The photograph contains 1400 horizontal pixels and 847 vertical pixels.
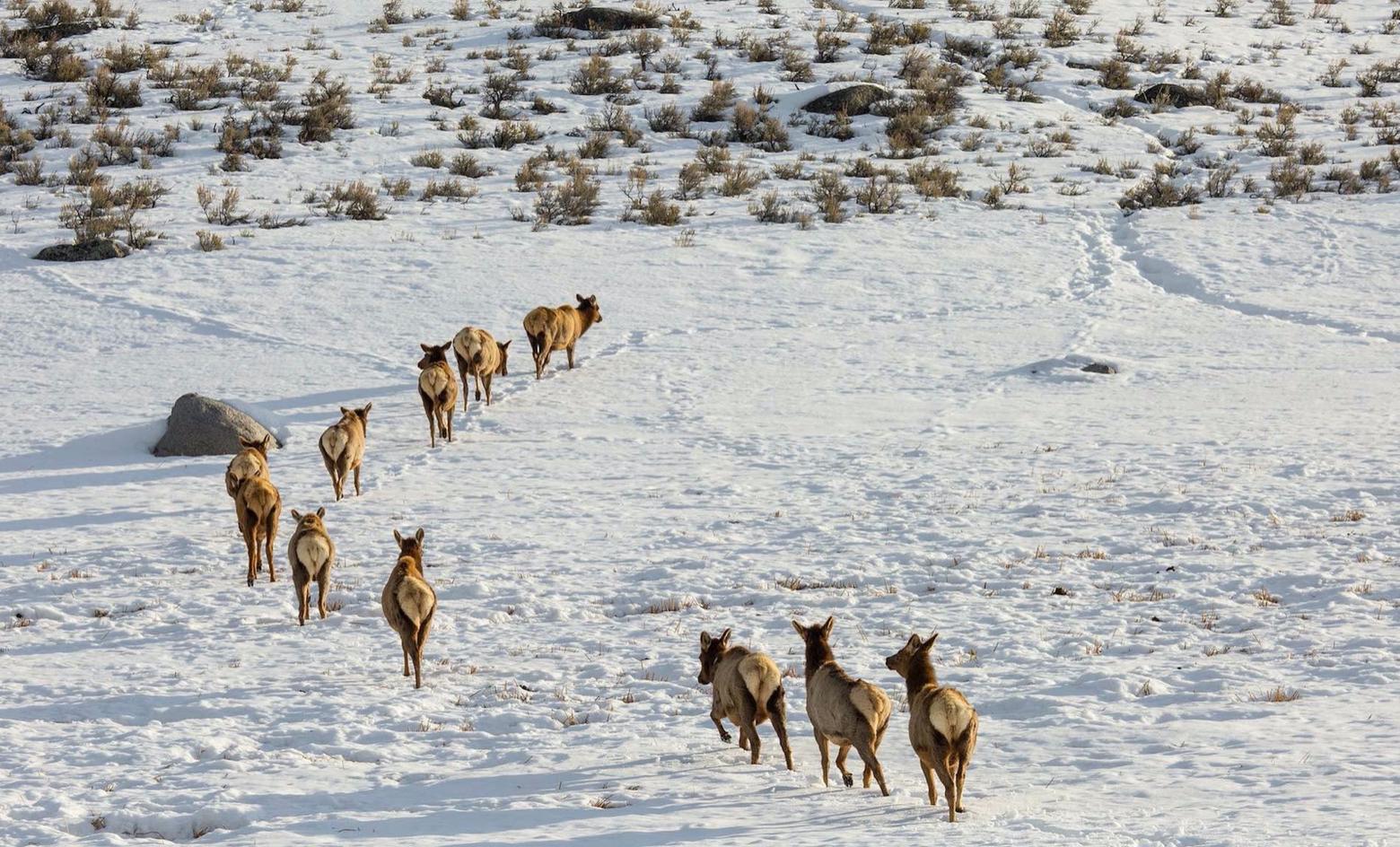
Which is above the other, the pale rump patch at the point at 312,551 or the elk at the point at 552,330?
the elk at the point at 552,330

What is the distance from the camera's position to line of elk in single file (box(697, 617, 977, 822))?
654cm

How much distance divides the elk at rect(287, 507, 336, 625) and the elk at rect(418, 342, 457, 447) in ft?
14.7

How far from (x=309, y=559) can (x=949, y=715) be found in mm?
5257

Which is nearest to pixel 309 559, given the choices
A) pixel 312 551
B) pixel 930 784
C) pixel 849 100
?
pixel 312 551

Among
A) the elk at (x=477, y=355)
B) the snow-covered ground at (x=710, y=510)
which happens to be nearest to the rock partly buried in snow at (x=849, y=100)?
the snow-covered ground at (x=710, y=510)

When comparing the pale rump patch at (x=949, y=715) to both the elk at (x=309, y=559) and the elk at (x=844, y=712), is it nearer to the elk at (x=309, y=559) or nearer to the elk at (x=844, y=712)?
the elk at (x=844, y=712)

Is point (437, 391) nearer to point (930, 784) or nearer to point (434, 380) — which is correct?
point (434, 380)

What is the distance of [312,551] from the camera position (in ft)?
32.1

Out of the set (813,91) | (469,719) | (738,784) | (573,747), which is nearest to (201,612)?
(469,719)

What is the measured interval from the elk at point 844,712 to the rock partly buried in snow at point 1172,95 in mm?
28286

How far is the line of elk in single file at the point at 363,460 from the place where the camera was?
8742 mm

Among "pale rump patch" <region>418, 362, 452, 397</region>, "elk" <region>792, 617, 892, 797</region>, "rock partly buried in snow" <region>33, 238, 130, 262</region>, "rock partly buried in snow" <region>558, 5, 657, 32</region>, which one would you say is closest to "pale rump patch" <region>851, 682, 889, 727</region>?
"elk" <region>792, 617, 892, 797</region>

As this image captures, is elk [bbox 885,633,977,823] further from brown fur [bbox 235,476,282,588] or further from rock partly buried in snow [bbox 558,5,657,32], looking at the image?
rock partly buried in snow [bbox 558,5,657,32]

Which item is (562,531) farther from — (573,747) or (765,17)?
(765,17)
